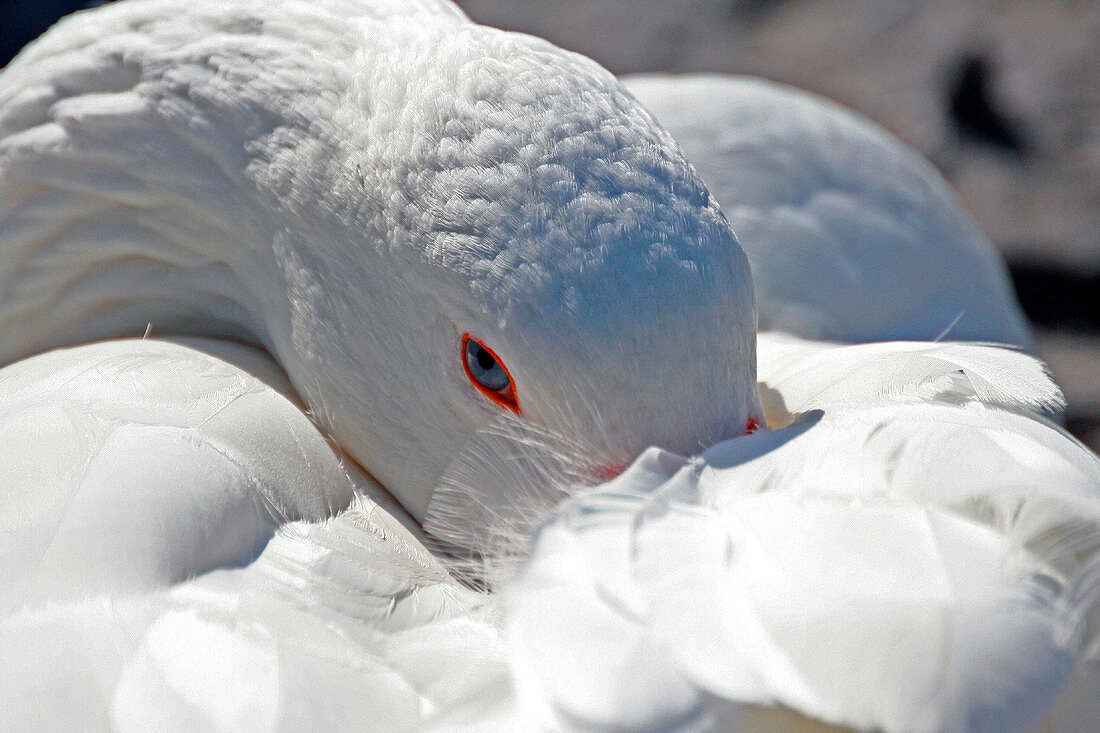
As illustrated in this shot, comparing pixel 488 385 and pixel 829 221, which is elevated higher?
pixel 488 385

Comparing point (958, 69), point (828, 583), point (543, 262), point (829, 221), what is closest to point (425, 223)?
point (543, 262)

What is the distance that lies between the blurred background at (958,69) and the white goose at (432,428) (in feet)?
9.48

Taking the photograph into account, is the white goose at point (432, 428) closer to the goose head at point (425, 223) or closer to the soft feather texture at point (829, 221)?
the goose head at point (425, 223)

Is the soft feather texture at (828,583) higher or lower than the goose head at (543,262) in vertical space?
lower

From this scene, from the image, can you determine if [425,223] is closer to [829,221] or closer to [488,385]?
[488,385]

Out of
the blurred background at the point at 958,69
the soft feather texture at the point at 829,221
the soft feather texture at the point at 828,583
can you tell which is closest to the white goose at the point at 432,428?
the soft feather texture at the point at 828,583

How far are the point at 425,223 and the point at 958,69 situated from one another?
4.24 meters

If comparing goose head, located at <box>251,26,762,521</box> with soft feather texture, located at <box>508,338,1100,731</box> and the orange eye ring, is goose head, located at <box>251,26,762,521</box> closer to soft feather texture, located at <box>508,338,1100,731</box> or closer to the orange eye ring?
the orange eye ring

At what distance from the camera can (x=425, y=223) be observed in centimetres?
136

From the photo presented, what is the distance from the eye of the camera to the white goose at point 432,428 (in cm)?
105

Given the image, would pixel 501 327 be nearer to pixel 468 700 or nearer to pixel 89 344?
pixel 468 700

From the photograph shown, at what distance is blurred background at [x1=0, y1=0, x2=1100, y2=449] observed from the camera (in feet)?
13.8

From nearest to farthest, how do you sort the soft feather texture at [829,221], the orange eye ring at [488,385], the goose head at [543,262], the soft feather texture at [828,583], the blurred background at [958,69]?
the soft feather texture at [828,583], the goose head at [543,262], the orange eye ring at [488,385], the soft feather texture at [829,221], the blurred background at [958,69]

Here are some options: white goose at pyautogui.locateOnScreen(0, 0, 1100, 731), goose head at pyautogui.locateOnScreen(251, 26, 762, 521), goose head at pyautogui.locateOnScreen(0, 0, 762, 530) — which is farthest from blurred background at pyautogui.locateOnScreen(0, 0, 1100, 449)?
goose head at pyautogui.locateOnScreen(251, 26, 762, 521)
